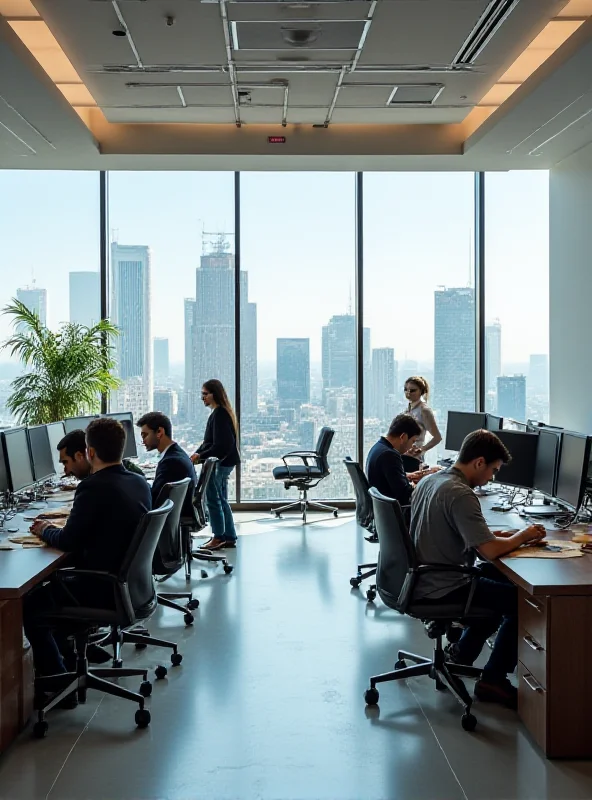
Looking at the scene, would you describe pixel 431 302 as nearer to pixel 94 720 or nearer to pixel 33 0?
pixel 33 0

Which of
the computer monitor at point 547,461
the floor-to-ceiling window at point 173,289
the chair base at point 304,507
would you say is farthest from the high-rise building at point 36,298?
the computer monitor at point 547,461

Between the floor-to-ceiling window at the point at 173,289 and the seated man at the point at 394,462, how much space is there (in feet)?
→ 13.3

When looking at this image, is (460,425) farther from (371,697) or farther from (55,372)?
(55,372)

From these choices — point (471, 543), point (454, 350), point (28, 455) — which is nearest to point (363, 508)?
point (471, 543)

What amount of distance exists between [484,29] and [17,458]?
13.7 feet

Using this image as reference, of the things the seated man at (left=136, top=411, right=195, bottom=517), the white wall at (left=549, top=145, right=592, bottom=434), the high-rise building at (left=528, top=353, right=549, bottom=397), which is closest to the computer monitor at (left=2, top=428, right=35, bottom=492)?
the seated man at (left=136, top=411, right=195, bottom=517)

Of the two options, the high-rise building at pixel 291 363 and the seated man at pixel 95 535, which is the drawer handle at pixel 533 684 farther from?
the high-rise building at pixel 291 363

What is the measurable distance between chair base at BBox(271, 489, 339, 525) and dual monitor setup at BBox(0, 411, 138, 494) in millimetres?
2977

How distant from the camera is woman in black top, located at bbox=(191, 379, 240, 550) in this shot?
7078 millimetres

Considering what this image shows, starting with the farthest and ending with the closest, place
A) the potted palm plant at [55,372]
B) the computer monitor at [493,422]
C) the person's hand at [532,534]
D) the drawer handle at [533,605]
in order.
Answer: the potted palm plant at [55,372] < the computer monitor at [493,422] < the person's hand at [532,534] < the drawer handle at [533,605]

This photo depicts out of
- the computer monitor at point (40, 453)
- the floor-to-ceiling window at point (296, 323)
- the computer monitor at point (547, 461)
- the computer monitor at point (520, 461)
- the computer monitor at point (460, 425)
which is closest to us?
the computer monitor at point (547, 461)

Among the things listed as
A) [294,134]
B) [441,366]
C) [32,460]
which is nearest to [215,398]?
[32,460]

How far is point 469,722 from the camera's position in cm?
363

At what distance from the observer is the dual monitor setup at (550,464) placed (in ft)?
15.2
